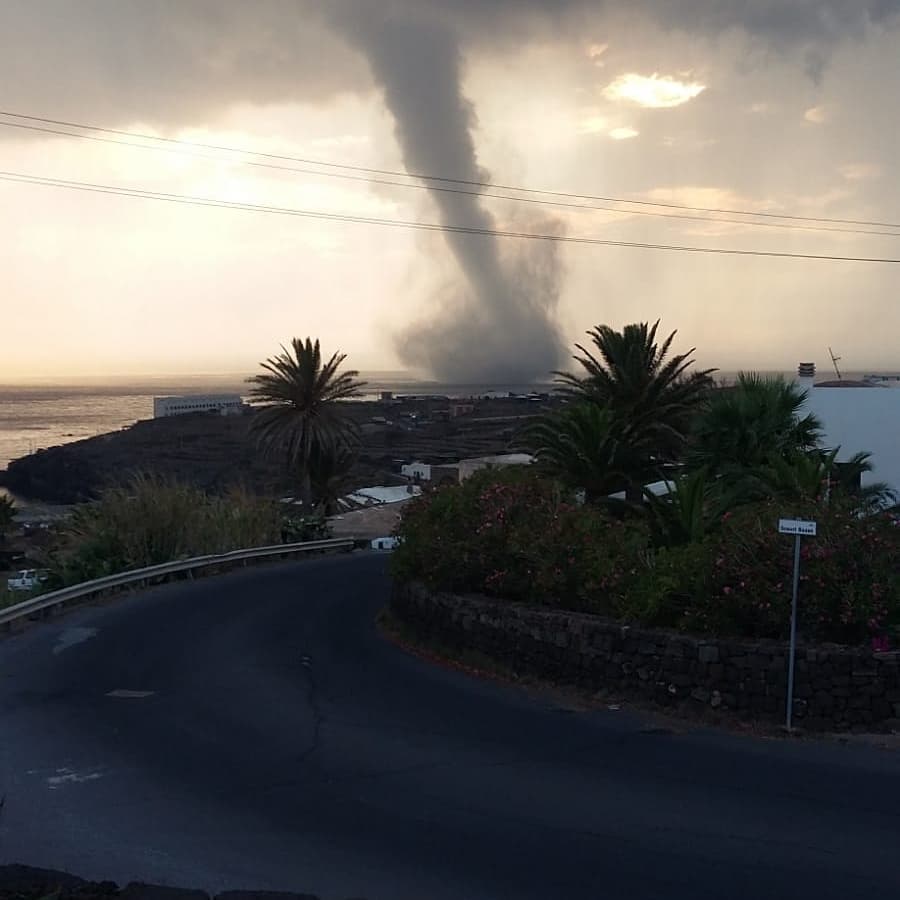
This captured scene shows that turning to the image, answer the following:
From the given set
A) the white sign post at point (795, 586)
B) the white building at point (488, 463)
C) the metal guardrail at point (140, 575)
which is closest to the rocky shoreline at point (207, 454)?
the white building at point (488, 463)

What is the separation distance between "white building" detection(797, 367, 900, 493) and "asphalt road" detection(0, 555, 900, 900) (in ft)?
56.6

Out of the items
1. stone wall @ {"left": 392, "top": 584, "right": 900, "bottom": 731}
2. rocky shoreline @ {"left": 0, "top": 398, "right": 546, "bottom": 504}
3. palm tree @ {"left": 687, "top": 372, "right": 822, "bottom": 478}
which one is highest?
palm tree @ {"left": 687, "top": 372, "right": 822, "bottom": 478}

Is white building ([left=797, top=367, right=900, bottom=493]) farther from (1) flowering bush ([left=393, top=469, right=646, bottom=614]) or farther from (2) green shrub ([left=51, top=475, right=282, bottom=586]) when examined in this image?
(2) green shrub ([left=51, top=475, right=282, bottom=586])

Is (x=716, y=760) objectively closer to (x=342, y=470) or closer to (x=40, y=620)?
(x=40, y=620)

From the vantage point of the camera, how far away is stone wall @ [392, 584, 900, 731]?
975cm

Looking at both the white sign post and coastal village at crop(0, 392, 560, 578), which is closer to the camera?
the white sign post

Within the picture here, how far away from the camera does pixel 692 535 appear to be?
14.0 metres

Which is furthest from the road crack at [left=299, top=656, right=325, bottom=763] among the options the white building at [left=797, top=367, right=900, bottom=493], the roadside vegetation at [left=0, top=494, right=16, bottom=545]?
the roadside vegetation at [left=0, top=494, right=16, bottom=545]

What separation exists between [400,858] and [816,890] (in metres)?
2.68

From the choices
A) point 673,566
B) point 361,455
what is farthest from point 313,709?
Answer: point 361,455

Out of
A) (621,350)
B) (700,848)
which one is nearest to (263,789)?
(700,848)

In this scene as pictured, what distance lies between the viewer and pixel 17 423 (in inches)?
6939

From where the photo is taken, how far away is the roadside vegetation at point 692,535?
10.6 meters

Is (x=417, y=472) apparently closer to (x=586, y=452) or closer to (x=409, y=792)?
(x=586, y=452)
